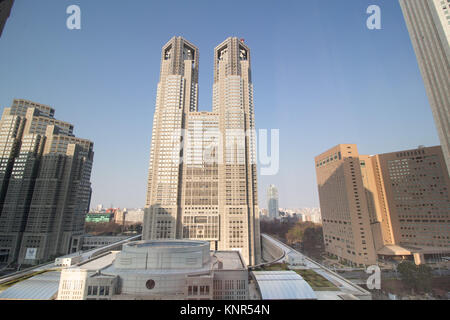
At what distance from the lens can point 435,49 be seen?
26.6 ft

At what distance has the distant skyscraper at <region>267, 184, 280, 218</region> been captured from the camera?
1045cm

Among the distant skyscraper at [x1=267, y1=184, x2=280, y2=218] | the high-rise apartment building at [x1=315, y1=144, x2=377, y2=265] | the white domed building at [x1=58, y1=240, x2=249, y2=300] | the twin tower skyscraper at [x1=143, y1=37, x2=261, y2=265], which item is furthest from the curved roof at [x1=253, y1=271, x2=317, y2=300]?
the high-rise apartment building at [x1=315, y1=144, x2=377, y2=265]

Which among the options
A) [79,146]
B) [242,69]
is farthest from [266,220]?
[79,146]

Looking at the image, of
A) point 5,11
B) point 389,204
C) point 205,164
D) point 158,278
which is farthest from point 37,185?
point 389,204

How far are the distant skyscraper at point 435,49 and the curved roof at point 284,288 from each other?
860 centimetres

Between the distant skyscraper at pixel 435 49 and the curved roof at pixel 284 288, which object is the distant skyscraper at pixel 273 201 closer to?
the curved roof at pixel 284 288

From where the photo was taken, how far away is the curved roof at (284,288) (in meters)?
5.46

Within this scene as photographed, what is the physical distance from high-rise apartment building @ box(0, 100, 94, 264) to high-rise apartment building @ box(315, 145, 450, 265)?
24.3 meters

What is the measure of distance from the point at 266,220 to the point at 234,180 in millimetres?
5086

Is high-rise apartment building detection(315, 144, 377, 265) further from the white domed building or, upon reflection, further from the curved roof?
the white domed building

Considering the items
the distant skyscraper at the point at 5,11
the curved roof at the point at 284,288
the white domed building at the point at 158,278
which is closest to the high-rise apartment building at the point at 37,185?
the white domed building at the point at 158,278
